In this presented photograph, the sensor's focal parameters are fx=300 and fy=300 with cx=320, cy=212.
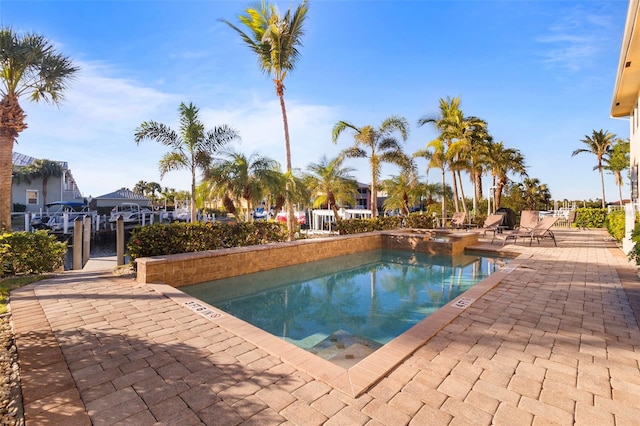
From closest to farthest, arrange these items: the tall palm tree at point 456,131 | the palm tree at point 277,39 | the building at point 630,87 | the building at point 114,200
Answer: the building at point 630,87
the palm tree at point 277,39
the tall palm tree at point 456,131
the building at point 114,200

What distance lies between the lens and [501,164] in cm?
2227

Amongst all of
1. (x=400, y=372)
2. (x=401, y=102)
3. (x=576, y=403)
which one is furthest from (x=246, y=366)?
(x=401, y=102)

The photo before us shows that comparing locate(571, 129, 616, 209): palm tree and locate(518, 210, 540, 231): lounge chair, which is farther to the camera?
locate(571, 129, 616, 209): palm tree

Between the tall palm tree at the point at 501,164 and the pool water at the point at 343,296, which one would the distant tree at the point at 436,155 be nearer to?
the tall palm tree at the point at 501,164

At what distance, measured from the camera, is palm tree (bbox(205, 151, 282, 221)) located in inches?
427

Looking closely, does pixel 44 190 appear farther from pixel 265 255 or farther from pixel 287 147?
pixel 265 255

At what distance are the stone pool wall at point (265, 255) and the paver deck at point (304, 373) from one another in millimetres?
1668

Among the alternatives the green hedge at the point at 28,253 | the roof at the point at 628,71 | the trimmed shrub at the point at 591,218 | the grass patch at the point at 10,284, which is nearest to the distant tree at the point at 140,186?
the green hedge at the point at 28,253

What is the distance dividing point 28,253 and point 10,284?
1.44 meters

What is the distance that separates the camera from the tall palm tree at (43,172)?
26609 millimetres

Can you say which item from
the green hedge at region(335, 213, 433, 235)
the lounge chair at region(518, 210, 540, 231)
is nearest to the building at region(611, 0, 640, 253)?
the lounge chair at region(518, 210, 540, 231)

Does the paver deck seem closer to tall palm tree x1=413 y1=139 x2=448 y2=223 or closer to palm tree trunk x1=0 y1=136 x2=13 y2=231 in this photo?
palm tree trunk x1=0 y1=136 x2=13 y2=231

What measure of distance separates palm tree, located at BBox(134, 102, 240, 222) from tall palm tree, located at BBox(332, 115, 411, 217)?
731cm

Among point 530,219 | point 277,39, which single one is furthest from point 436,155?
point 277,39
